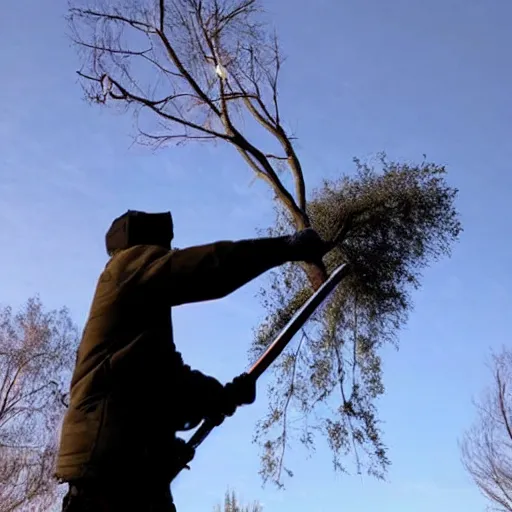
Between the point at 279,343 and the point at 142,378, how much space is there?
403mm

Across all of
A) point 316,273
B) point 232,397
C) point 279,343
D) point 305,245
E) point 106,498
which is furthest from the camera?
point 316,273

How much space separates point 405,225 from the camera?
607cm

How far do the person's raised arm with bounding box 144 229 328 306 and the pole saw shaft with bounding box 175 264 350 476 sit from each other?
0.27m

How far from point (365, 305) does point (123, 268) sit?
4.45 m

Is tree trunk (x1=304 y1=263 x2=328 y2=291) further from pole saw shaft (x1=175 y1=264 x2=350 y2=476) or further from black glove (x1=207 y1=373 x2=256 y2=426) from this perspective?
black glove (x1=207 y1=373 x2=256 y2=426)

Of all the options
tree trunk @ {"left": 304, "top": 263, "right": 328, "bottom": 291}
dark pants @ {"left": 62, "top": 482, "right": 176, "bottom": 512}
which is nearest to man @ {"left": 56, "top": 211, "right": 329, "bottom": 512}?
dark pants @ {"left": 62, "top": 482, "right": 176, "bottom": 512}

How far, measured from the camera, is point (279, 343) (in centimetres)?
188

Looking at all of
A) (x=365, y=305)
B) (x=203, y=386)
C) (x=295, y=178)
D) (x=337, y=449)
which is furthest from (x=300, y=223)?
(x=203, y=386)

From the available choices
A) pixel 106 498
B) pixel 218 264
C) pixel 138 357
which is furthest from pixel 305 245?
pixel 106 498

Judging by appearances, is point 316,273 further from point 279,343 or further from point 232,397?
point 232,397

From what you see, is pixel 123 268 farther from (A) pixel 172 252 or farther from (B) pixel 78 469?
(B) pixel 78 469

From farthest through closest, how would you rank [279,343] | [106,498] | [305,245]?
[279,343] < [305,245] < [106,498]

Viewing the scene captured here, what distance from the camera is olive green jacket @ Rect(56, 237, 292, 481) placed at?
61.3 inches

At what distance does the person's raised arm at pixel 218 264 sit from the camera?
1625 millimetres
